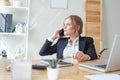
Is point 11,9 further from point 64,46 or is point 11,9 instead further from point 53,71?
point 53,71

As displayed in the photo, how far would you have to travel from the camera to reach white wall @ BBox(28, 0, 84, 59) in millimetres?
3523

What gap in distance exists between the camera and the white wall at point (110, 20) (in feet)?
12.8

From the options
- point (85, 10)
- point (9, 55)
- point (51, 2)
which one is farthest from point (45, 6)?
point (9, 55)

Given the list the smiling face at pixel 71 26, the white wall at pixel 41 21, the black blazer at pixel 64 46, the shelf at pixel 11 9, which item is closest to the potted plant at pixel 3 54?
the white wall at pixel 41 21

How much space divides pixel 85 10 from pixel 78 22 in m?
1.21

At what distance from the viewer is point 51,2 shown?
11.8 feet

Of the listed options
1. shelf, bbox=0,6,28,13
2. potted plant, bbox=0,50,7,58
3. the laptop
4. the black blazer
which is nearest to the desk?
the laptop

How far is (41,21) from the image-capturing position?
3.56 meters

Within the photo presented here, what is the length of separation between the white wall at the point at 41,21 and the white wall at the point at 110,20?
68 cm

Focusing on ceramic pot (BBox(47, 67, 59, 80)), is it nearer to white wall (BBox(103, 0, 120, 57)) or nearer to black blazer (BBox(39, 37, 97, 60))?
black blazer (BBox(39, 37, 97, 60))

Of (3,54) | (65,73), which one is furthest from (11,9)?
(65,73)

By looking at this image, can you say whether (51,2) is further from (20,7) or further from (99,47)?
(99,47)

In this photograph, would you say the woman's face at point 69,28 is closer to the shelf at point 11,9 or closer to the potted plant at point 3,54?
the shelf at point 11,9

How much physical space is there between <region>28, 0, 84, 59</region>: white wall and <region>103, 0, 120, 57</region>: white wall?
0.68m
